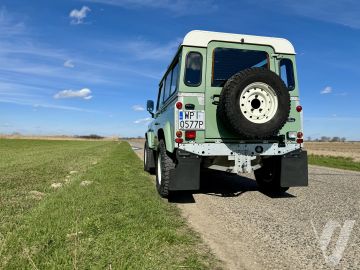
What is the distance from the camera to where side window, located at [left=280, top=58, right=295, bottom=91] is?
22.9 feet

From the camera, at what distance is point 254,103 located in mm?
6344

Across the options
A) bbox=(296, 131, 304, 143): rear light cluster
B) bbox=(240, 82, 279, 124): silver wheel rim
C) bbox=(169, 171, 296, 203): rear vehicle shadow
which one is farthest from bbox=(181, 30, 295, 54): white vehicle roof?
bbox=(169, 171, 296, 203): rear vehicle shadow

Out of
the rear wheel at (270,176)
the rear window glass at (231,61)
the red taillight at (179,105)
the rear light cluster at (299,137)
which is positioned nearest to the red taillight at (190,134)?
the red taillight at (179,105)

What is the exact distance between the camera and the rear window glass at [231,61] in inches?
266

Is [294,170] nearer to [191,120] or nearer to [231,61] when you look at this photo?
[191,120]

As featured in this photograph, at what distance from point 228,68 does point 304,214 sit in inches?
118

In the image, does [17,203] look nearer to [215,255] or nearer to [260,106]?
[215,255]

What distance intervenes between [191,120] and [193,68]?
1.00m

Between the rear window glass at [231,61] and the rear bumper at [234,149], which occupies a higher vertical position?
the rear window glass at [231,61]

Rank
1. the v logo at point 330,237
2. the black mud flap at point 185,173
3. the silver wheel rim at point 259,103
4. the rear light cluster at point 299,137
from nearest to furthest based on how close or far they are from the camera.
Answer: the v logo at point 330,237 < the silver wheel rim at point 259,103 < the black mud flap at point 185,173 < the rear light cluster at point 299,137

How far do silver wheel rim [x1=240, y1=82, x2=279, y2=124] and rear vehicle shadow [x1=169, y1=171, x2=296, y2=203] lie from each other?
5.88ft

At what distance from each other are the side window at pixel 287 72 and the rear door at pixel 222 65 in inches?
8.0

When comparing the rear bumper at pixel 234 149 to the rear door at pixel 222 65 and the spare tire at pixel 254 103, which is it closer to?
the rear door at pixel 222 65

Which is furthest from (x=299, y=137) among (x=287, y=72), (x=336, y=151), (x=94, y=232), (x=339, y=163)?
(x=336, y=151)
